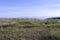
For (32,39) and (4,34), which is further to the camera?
(4,34)

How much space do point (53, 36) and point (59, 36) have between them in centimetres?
52

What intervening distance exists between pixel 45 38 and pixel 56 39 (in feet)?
3.13

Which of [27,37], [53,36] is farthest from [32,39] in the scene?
[53,36]

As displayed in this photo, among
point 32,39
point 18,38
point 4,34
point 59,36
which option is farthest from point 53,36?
point 4,34

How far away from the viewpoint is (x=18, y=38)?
17328mm

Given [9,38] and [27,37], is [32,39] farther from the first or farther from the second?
[9,38]

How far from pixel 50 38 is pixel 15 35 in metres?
3.19

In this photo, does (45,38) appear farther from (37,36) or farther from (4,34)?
(4,34)

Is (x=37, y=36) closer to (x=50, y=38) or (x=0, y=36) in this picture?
(x=50, y=38)

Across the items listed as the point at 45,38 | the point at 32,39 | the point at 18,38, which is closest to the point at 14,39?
the point at 18,38

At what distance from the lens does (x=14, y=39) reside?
55.9 feet

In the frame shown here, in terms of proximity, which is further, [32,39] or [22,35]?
[22,35]

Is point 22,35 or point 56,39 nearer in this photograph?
point 56,39

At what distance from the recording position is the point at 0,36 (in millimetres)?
17891
